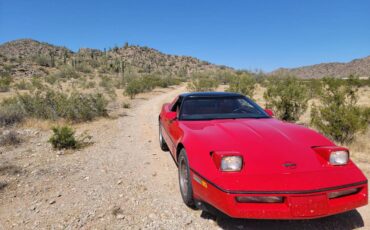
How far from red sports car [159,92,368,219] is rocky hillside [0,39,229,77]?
3941cm

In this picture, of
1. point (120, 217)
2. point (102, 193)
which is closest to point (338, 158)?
point (120, 217)

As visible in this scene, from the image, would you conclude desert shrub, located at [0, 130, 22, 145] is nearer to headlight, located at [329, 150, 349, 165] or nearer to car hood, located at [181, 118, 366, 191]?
car hood, located at [181, 118, 366, 191]

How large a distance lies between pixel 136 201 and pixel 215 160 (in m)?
1.69

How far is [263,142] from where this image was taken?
3129 mm

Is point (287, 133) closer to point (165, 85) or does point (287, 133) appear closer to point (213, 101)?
point (213, 101)

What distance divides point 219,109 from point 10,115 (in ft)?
26.8

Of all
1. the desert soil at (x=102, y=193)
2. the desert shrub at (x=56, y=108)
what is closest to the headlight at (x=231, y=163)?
the desert soil at (x=102, y=193)

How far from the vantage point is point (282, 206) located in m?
2.51

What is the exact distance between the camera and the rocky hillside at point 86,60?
40994 mm

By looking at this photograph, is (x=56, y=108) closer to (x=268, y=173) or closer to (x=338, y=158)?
(x=268, y=173)

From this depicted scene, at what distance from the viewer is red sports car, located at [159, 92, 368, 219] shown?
2.51m

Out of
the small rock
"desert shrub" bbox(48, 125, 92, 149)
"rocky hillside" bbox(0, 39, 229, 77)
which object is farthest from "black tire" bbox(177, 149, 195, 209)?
"rocky hillside" bbox(0, 39, 229, 77)

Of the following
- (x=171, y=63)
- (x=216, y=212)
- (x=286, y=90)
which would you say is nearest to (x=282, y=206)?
(x=216, y=212)

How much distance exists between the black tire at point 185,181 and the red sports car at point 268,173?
0.04 feet
